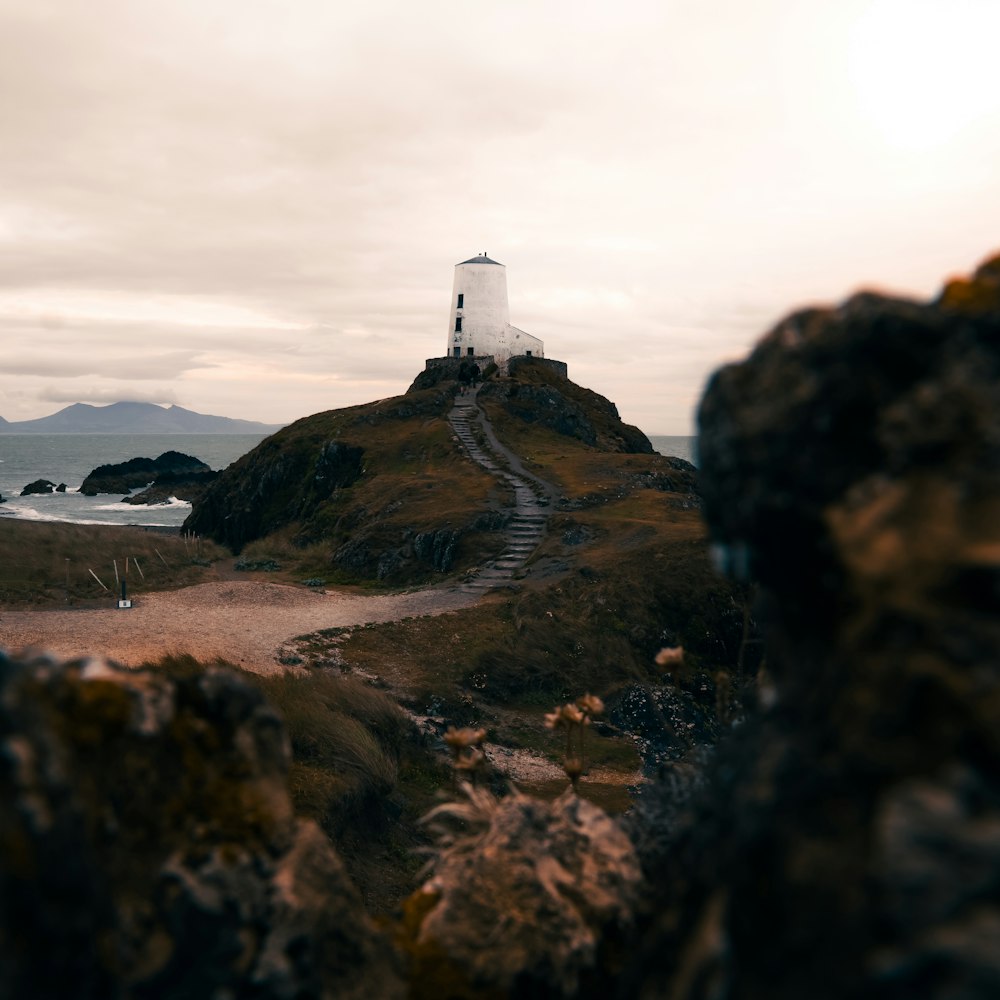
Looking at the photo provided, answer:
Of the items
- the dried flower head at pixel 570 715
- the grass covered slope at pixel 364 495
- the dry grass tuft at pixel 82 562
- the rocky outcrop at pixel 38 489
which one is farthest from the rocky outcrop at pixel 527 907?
the rocky outcrop at pixel 38 489

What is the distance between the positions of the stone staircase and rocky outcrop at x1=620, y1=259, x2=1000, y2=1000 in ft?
97.4

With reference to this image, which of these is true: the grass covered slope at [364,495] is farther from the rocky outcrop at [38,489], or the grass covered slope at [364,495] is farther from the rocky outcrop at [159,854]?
the rocky outcrop at [38,489]

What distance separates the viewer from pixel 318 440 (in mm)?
69250

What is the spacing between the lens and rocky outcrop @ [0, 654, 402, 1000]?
370cm

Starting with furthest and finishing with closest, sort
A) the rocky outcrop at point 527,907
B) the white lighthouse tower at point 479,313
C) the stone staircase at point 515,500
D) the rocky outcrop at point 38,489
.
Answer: the rocky outcrop at point 38,489, the white lighthouse tower at point 479,313, the stone staircase at point 515,500, the rocky outcrop at point 527,907

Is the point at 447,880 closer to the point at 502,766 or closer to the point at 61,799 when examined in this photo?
the point at 61,799

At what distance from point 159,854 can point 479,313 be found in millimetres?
87238

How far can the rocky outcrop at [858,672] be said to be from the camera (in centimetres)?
294

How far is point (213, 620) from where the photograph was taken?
27.1m

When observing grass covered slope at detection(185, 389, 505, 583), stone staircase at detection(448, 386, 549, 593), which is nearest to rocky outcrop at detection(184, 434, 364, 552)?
grass covered slope at detection(185, 389, 505, 583)

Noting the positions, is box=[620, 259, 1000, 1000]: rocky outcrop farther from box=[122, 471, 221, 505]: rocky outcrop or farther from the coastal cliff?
box=[122, 471, 221, 505]: rocky outcrop

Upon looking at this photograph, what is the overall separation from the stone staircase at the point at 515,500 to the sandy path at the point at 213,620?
3.10 m

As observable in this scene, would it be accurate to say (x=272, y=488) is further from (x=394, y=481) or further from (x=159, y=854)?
(x=159, y=854)

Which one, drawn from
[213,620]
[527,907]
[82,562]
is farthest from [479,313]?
[527,907]
